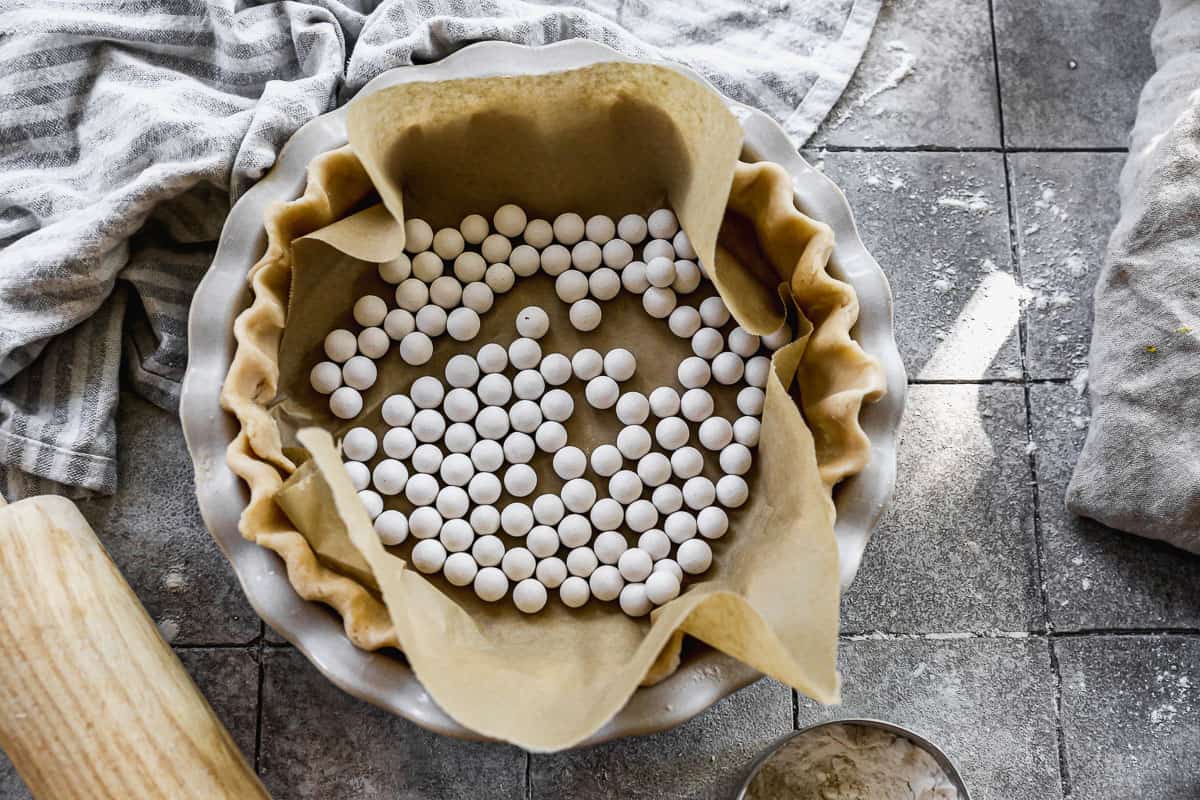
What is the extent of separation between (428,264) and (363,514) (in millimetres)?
264

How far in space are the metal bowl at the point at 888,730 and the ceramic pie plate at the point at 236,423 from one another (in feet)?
0.38

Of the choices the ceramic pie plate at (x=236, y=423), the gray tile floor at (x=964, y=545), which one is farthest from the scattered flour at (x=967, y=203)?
the ceramic pie plate at (x=236, y=423)

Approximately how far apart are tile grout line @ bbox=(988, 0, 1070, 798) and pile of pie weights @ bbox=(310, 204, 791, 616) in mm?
267

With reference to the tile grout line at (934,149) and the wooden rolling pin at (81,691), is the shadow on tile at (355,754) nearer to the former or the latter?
the wooden rolling pin at (81,691)

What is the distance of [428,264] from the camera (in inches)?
35.4

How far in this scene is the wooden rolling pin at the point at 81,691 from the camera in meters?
0.76

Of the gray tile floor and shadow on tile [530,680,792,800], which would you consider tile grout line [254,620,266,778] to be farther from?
shadow on tile [530,680,792,800]

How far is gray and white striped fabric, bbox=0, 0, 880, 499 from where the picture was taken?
2.86ft

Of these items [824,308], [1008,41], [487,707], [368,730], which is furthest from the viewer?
[1008,41]

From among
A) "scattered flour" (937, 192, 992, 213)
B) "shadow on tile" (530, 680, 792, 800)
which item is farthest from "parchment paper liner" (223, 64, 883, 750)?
"scattered flour" (937, 192, 992, 213)

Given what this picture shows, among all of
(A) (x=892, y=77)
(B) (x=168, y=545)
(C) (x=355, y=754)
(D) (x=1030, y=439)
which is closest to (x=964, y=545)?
(D) (x=1030, y=439)

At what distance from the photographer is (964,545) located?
0.96 m

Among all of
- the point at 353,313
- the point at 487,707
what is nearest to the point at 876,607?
the point at 487,707

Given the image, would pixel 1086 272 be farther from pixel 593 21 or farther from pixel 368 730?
pixel 368 730
